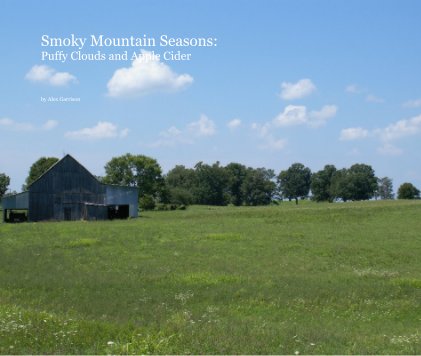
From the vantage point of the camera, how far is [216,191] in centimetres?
16425

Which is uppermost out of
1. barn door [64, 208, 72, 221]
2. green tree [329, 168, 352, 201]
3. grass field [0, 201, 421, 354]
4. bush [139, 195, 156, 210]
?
green tree [329, 168, 352, 201]

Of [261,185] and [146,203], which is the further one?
[261,185]

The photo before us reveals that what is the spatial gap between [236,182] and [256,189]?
7.81m

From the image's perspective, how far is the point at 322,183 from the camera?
165625mm

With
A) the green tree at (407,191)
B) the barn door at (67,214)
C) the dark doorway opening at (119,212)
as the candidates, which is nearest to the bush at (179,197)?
the green tree at (407,191)

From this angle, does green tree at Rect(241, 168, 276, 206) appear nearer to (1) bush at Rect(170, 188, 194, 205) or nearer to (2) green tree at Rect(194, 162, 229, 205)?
(2) green tree at Rect(194, 162, 229, 205)

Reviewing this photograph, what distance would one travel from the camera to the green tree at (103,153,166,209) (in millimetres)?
120375

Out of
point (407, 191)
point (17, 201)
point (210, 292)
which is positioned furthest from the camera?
point (407, 191)

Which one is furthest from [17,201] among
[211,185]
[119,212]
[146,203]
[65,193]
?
[211,185]

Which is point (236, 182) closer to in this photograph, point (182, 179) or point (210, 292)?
point (182, 179)

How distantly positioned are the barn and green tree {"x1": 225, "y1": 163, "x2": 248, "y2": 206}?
94.6m

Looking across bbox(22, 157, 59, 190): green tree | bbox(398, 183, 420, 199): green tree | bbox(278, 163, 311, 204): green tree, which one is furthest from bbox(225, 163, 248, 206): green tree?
bbox(22, 157, 59, 190): green tree

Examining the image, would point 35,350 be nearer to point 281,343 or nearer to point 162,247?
point 281,343

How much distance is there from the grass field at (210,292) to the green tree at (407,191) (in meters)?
108
